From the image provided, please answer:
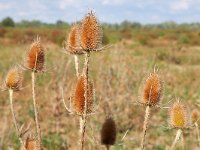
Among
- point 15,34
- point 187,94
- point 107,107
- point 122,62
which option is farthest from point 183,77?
point 15,34

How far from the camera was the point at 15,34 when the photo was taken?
43469 millimetres

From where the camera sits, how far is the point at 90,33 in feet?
7.89

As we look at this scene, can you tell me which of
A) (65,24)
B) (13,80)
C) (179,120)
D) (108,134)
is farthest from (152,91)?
(65,24)

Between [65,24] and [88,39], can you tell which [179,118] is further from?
A: [65,24]

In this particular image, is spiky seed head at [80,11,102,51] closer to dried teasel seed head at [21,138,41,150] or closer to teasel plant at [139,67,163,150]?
teasel plant at [139,67,163,150]

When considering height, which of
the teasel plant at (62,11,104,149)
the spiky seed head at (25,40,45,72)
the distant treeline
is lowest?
the distant treeline

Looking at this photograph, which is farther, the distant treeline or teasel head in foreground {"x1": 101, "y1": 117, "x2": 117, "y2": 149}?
the distant treeline

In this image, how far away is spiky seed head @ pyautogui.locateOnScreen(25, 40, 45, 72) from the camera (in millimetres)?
2809

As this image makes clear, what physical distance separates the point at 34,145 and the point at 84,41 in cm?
59

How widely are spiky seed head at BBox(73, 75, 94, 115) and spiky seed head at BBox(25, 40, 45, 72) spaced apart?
436mm

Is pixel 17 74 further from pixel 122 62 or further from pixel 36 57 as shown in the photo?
pixel 122 62

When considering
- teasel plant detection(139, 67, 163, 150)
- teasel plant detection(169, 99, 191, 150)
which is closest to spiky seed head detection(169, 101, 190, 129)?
teasel plant detection(169, 99, 191, 150)

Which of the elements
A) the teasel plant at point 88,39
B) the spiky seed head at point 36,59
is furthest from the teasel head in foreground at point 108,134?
the spiky seed head at point 36,59

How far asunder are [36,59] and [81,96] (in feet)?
1.67
